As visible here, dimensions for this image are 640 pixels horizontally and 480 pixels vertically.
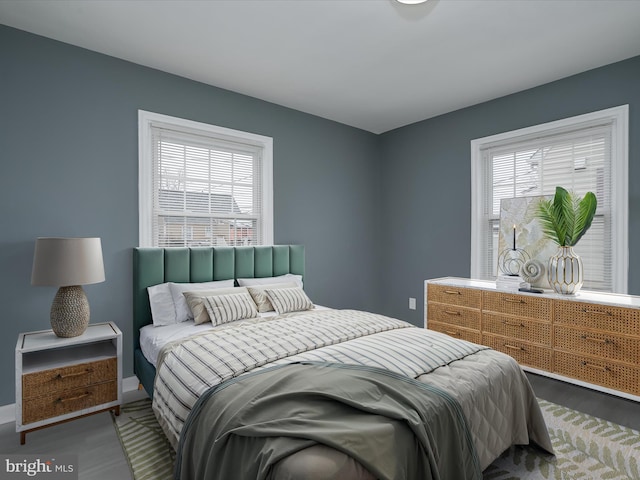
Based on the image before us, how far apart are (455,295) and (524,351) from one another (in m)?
0.74

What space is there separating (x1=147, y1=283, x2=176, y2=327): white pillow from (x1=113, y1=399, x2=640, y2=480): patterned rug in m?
0.68

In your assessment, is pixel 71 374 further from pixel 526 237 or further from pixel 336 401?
pixel 526 237

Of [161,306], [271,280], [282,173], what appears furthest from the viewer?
[282,173]

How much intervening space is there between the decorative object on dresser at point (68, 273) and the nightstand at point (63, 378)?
12 centimetres

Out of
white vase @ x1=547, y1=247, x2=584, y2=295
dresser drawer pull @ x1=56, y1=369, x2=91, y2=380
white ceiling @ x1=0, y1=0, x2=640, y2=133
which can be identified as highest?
white ceiling @ x1=0, y1=0, x2=640, y2=133

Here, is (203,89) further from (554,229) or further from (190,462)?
(554,229)

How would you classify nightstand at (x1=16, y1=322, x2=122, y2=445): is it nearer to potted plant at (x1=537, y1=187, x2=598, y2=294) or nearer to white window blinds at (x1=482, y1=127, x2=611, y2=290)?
potted plant at (x1=537, y1=187, x2=598, y2=294)

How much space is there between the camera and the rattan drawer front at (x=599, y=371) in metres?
2.48

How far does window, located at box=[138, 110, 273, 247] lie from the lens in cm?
302

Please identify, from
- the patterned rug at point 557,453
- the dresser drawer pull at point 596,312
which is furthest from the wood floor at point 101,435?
the dresser drawer pull at point 596,312

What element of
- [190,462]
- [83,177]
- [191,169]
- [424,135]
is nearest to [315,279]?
[191,169]

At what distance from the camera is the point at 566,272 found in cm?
285

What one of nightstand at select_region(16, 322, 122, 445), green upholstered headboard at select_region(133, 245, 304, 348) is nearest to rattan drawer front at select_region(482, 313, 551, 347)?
green upholstered headboard at select_region(133, 245, 304, 348)

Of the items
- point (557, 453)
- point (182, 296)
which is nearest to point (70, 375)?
point (182, 296)
